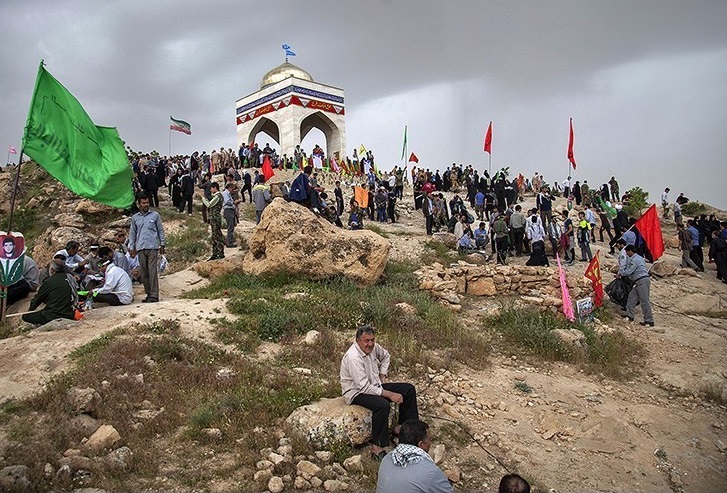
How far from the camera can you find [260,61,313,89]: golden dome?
105ft

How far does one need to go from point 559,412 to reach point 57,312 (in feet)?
21.3

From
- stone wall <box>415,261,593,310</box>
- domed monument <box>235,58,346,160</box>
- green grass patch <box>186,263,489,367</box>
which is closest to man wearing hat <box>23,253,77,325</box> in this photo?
green grass patch <box>186,263,489,367</box>

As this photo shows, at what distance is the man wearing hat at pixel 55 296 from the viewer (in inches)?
258

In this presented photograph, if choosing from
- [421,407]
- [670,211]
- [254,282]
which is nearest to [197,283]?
[254,282]

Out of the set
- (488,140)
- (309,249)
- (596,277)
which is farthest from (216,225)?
(488,140)

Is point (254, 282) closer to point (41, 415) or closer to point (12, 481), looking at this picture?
point (41, 415)

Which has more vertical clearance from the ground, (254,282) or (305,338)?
(254,282)

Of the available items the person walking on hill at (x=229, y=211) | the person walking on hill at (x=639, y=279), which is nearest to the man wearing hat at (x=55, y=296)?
the person walking on hill at (x=229, y=211)

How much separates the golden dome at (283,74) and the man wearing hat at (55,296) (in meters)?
27.3

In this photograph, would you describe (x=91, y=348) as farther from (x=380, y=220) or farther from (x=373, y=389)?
(x=380, y=220)

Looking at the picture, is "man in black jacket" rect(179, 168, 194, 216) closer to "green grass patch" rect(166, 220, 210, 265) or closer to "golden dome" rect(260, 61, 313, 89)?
"green grass patch" rect(166, 220, 210, 265)

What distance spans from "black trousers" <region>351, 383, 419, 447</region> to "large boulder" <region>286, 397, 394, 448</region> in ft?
0.27

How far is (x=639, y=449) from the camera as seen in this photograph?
5.10 meters

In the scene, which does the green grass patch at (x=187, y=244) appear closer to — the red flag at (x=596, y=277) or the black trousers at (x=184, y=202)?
the black trousers at (x=184, y=202)
